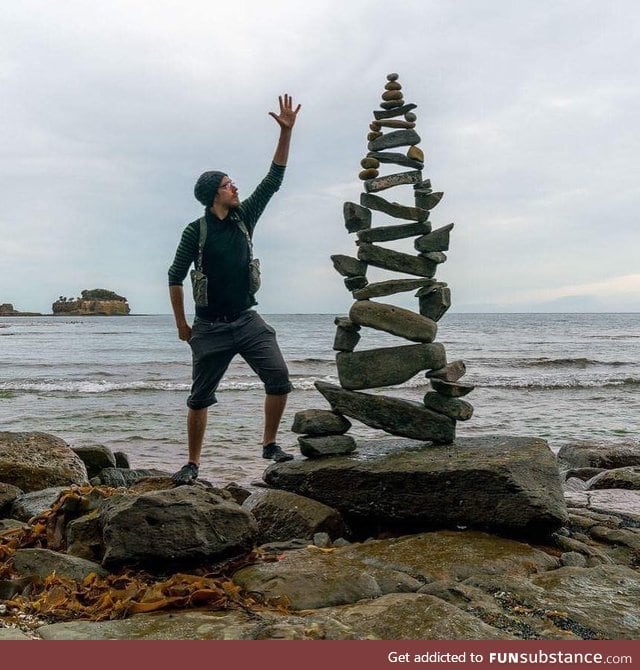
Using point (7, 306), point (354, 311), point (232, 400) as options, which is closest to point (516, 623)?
point (354, 311)

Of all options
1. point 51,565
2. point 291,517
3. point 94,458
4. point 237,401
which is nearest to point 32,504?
point 51,565

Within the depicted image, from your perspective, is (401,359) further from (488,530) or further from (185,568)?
(185,568)

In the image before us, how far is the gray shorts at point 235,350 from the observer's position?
286 inches

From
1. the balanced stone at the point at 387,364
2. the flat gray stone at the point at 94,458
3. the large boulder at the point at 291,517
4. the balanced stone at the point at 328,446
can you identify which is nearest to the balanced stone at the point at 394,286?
the balanced stone at the point at 387,364

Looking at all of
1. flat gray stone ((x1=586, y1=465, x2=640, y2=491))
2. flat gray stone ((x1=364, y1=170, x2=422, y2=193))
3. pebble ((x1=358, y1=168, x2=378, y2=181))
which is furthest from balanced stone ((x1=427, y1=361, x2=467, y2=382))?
flat gray stone ((x1=586, y1=465, x2=640, y2=491))

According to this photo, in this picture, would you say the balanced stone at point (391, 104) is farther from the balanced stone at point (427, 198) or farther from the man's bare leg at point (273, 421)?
the man's bare leg at point (273, 421)

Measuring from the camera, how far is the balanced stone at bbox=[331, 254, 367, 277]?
765 centimetres

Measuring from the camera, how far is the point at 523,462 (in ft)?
20.5

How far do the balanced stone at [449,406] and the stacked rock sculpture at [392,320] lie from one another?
0.01 m

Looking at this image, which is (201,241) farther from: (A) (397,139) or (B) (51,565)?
(B) (51,565)

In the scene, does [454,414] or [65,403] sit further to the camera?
[65,403]

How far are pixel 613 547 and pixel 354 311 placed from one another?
3.39 m

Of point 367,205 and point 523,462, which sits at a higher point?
point 367,205

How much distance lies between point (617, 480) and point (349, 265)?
16.6 feet
